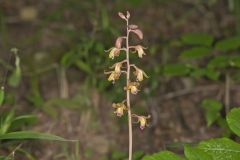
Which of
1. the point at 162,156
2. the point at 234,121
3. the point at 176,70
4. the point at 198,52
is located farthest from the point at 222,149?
the point at 176,70

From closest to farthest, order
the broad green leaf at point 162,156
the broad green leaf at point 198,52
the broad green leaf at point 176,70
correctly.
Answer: the broad green leaf at point 162,156, the broad green leaf at point 198,52, the broad green leaf at point 176,70

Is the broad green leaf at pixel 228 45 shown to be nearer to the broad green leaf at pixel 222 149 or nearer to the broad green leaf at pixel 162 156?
the broad green leaf at pixel 222 149

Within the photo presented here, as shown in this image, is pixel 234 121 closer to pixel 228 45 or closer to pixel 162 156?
pixel 162 156

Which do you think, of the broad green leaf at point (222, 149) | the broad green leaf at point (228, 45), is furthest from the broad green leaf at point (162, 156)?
the broad green leaf at point (228, 45)

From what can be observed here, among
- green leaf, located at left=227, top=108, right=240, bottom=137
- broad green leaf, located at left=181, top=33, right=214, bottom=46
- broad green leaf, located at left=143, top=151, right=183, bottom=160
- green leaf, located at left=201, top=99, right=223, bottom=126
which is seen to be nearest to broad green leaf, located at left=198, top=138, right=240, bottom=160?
green leaf, located at left=227, top=108, right=240, bottom=137

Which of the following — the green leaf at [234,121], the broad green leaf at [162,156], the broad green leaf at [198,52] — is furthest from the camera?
the broad green leaf at [198,52]

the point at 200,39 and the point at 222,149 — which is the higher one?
the point at 200,39

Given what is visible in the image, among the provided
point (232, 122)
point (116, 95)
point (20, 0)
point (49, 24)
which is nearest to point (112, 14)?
point (49, 24)
